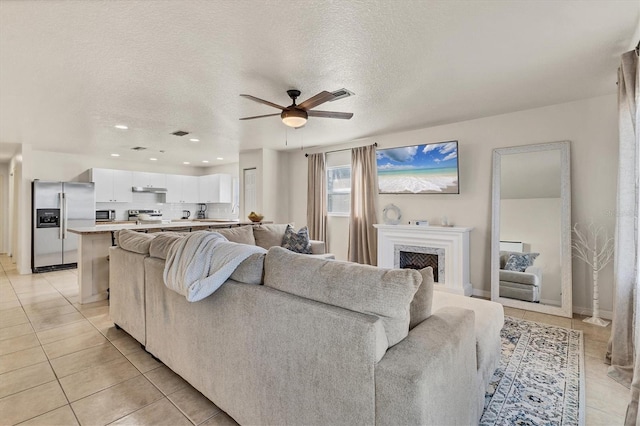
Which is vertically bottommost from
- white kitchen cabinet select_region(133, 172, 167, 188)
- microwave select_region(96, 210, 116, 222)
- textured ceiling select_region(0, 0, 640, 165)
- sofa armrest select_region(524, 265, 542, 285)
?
sofa armrest select_region(524, 265, 542, 285)

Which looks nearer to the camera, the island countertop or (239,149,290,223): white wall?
the island countertop

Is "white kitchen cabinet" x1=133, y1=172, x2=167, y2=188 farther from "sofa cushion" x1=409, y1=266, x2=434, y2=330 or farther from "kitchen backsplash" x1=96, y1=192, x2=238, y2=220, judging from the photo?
"sofa cushion" x1=409, y1=266, x2=434, y2=330

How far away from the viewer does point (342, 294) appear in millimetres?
1285

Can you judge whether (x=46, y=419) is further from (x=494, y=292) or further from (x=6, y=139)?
(x=6, y=139)

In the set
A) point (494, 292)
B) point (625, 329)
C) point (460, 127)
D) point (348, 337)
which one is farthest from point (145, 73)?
point (494, 292)

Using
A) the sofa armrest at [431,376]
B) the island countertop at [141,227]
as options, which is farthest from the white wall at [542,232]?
the island countertop at [141,227]

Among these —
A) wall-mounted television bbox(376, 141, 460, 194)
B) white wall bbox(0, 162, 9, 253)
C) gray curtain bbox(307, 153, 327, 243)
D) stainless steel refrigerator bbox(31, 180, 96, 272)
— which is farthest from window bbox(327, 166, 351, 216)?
white wall bbox(0, 162, 9, 253)

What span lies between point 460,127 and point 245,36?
3428 millimetres

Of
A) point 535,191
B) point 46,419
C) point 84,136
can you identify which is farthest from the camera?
point 84,136

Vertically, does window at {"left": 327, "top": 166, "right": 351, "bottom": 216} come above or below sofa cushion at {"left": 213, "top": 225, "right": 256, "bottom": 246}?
above

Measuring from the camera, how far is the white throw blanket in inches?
65.8

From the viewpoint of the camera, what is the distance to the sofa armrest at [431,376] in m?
1.04

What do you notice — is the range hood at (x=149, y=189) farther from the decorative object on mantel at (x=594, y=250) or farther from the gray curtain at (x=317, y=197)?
the decorative object on mantel at (x=594, y=250)

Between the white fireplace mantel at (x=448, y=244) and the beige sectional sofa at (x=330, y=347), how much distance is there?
231 cm
